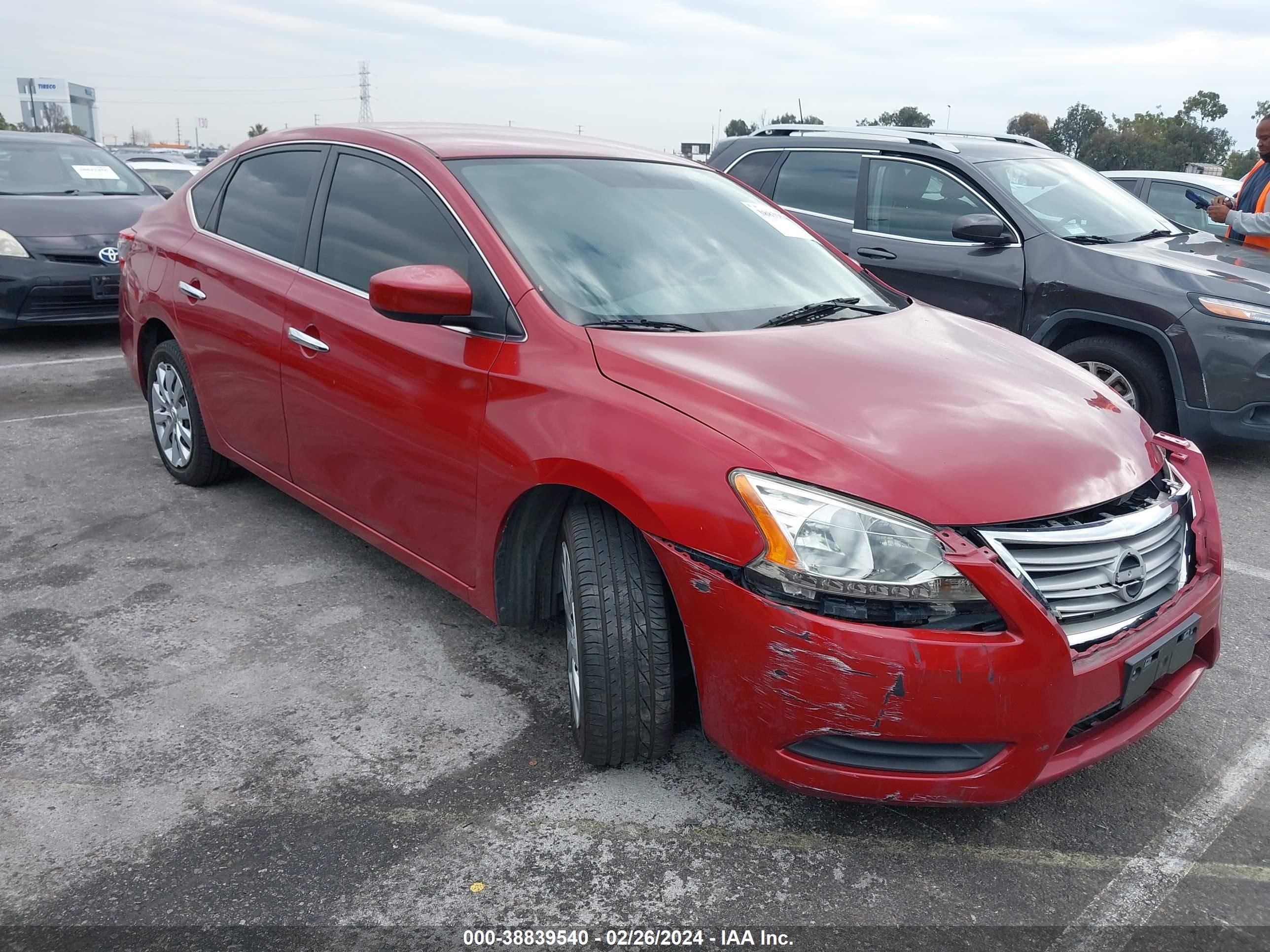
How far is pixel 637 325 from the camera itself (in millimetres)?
2762

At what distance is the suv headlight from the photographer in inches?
82.2

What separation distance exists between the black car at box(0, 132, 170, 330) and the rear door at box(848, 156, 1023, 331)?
195 inches

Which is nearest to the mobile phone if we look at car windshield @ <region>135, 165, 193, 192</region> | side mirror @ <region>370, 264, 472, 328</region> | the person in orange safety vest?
the person in orange safety vest

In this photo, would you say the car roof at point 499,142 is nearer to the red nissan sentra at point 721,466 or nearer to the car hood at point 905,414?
the red nissan sentra at point 721,466

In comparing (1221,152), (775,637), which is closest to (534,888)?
(775,637)

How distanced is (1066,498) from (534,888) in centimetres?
145

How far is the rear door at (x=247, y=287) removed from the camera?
12.2 feet

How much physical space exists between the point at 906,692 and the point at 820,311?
1.42 m

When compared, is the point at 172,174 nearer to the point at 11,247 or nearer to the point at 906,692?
A: the point at 11,247

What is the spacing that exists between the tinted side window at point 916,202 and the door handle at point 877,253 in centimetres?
13

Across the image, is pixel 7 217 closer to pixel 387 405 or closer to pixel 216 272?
pixel 216 272

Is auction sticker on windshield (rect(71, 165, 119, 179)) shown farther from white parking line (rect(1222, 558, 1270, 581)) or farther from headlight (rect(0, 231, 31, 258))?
white parking line (rect(1222, 558, 1270, 581))

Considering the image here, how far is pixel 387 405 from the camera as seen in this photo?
3119 millimetres

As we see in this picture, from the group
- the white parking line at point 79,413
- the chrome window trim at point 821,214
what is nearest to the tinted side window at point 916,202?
the chrome window trim at point 821,214
